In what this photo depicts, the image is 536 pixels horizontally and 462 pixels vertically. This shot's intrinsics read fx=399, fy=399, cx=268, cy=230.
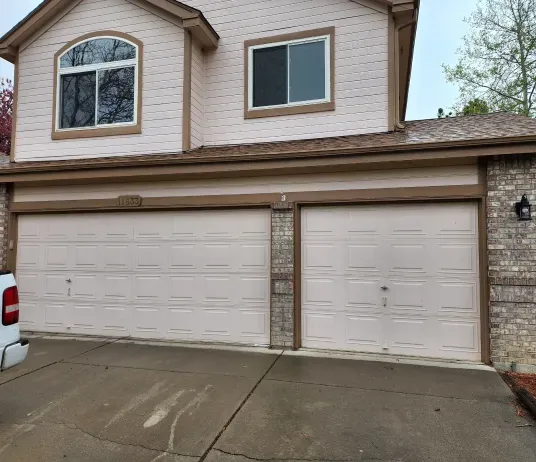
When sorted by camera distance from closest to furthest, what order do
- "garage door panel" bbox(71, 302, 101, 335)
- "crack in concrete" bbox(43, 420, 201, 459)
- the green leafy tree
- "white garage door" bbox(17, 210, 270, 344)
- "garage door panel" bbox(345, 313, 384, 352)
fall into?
"crack in concrete" bbox(43, 420, 201, 459), "garage door panel" bbox(345, 313, 384, 352), "white garage door" bbox(17, 210, 270, 344), "garage door panel" bbox(71, 302, 101, 335), the green leafy tree

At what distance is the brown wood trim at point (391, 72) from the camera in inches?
271

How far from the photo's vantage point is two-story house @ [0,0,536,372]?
5789 mm

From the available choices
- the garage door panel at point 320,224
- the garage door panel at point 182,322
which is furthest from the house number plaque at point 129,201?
the garage door panel at point 320,224

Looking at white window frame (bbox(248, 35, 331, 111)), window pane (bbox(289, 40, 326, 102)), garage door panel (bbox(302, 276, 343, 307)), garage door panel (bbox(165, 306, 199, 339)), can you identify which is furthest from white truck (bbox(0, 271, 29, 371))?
window pane (bbox(289, 40, 326, 102))

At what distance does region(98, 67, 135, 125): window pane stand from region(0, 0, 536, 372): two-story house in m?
0.03

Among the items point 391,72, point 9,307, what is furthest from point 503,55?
point 9,307

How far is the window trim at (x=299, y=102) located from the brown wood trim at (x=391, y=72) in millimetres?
959

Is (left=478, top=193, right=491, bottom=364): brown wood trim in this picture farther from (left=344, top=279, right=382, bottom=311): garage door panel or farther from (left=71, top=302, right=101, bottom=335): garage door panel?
(left=71, top=302, right=101, bottom=335): garage door panel

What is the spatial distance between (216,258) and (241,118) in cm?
272

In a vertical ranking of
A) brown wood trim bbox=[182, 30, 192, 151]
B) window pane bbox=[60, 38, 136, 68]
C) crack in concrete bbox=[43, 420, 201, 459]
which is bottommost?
crack in concrete bbox=[43, 420, 201, 459]

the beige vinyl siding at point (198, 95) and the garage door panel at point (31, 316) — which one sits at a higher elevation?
the beige vinyl siding at point (198, 95)

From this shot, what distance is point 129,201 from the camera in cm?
716

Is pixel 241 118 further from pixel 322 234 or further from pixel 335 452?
pixel 335 452

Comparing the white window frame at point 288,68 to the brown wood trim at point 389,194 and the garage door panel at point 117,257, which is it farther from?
the garage door panel at point 117,257
